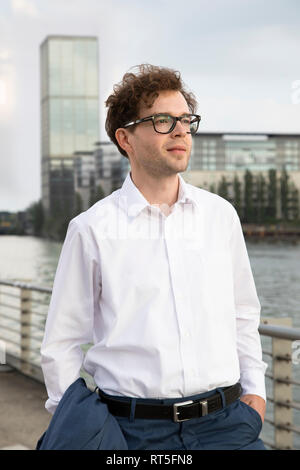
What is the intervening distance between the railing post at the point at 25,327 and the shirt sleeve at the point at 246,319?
300 cm

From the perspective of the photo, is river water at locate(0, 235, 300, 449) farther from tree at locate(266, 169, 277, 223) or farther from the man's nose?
tree at locate(266, 169, 277, 223)

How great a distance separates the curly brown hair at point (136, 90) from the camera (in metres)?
1.31

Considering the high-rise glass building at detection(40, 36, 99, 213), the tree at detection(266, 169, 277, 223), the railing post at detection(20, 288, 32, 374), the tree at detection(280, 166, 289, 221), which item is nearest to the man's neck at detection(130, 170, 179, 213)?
the railing post at detection(20, 288, 32, 374)

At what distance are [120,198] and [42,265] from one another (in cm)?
3768

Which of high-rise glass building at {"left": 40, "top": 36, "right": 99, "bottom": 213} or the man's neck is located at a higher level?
high-rise glass building at {"left": 40, "top": 36, "right": 99, "bottom": 213}

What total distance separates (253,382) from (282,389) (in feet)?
4.50

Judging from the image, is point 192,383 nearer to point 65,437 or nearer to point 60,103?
point 65,437

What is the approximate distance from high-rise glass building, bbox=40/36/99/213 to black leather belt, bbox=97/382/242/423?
259ft

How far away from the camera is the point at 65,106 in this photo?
303 ft

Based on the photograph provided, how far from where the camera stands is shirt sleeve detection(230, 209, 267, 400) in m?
1.37

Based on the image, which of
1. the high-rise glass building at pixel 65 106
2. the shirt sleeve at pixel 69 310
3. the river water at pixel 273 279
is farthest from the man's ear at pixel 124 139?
the high-rise glass building at pixel 65 106

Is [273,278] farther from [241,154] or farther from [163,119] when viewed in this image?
[241,154]

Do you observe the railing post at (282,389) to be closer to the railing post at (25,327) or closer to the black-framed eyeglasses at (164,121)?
the black-framed eyeglasses at (164,121)

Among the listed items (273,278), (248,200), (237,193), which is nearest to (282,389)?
(273,278)
